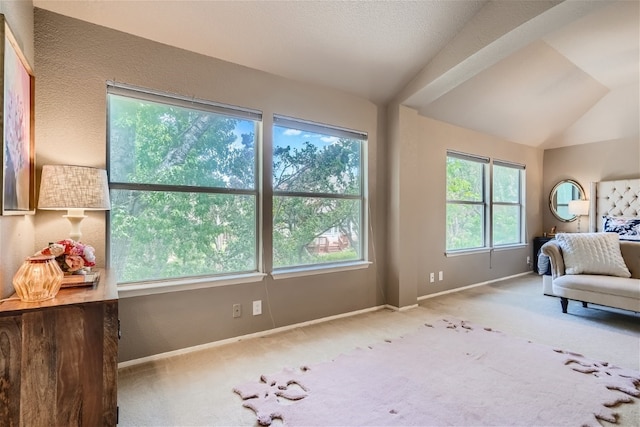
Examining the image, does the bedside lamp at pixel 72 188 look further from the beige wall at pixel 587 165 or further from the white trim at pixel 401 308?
the beige wall at pixel 587 165

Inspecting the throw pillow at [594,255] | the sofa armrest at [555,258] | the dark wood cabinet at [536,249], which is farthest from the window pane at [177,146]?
the dark wood cabinet at [536,249]

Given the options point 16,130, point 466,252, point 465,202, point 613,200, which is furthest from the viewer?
point 613,200

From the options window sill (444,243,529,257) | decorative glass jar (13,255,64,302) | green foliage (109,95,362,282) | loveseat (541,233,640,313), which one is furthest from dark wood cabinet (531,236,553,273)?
decorative glass jar (13,255,64,302)

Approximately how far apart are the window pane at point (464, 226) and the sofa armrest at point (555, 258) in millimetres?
1130

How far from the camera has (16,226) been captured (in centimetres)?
164

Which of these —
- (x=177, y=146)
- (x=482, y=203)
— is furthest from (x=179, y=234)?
(x=482, y=203)

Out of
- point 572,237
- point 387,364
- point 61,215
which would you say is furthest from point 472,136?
point 61,215

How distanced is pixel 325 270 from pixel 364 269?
567 millimetres

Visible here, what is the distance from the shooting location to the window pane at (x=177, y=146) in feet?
7.80

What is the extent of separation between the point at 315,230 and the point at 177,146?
1.54 meters

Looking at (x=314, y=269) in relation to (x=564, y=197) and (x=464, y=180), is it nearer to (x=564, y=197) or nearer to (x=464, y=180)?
(x=464, y=180)

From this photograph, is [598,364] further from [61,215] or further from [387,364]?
[61,215]

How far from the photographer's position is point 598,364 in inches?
92.2

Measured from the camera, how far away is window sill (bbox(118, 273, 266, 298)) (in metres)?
2.33
